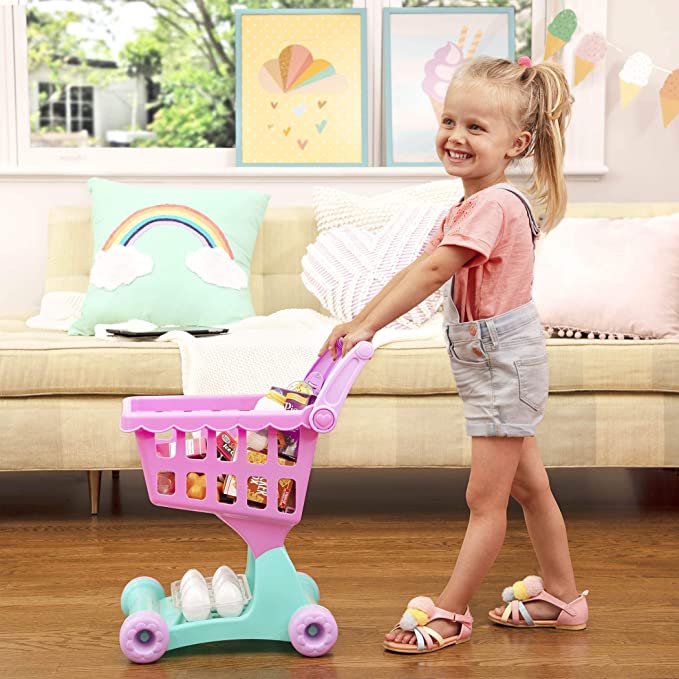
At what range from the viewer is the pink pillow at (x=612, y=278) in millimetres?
2541

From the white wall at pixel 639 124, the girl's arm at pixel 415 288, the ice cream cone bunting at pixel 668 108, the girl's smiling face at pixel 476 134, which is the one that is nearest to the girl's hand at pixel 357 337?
the girl's arm at pixel 415 288

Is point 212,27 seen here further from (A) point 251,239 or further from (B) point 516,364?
(B) point 516,364

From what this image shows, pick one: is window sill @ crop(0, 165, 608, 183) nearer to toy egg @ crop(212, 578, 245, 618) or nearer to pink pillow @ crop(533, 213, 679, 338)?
pink pillow @ crop(533, 213, 679, 338)

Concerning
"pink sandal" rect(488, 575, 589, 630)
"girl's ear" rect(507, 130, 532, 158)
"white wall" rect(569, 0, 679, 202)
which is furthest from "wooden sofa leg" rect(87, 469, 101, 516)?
"white wall" rect(569, 0, 679, 202)

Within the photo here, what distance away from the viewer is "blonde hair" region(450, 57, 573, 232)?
5.27 ft

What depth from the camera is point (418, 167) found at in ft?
11.3

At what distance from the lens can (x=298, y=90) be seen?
3434 mm

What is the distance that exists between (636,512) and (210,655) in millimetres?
1304

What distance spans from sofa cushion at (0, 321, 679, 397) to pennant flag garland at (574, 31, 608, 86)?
1.32 meters

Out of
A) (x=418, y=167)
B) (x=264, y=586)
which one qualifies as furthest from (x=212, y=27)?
(x=264, y=586)

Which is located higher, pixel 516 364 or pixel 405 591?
pixel 516 364

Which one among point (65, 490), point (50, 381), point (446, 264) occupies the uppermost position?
point (446, 264)

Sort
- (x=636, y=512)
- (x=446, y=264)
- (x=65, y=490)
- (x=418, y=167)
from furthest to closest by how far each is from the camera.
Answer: (x=418, y=167), (x=65, y=490), (x=636, y=512), (x=446, y=264)

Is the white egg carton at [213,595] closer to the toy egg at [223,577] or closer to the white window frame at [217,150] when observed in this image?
the toy egg at [223,577]
